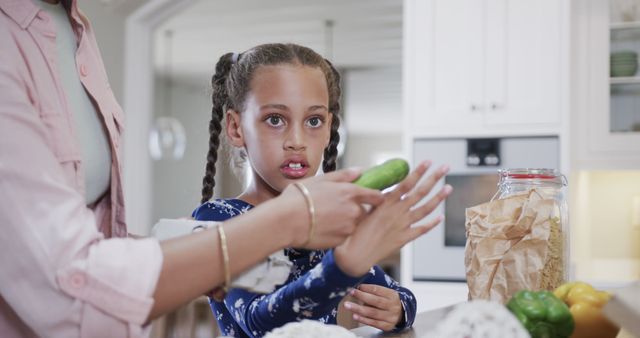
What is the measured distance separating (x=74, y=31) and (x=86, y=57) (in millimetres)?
48

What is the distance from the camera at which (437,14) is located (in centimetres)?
320

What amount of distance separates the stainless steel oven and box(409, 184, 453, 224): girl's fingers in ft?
7.51

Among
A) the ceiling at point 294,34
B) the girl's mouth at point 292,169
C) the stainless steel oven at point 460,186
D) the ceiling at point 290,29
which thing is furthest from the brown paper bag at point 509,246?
the ceiling at point 290,29

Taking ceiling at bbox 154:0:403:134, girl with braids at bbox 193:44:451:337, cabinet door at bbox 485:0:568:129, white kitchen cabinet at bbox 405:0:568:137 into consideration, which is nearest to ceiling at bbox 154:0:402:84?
ceiling at bbox 154:0:403:134

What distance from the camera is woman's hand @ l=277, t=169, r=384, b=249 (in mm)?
774

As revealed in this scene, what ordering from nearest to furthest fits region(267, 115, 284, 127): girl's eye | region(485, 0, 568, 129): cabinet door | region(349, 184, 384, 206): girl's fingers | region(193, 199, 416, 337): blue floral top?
region(349, 184, 384, 206): girl's fingers < region(193, 199, 416, 337): blue floral top < region(267, 115, 284, 127): girl's eye < region(485, 0, 568, 129): cabinet door

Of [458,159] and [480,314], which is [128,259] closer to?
[480,314]

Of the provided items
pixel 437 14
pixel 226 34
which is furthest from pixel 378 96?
pixel 437 14

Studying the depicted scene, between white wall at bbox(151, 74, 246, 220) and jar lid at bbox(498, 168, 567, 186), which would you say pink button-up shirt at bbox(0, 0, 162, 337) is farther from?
white wall at bbox(151, 74, 246, 220)

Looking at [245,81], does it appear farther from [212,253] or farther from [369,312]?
[212,253]

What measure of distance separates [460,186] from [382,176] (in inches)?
91.7

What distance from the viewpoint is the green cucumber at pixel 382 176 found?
0.84 m

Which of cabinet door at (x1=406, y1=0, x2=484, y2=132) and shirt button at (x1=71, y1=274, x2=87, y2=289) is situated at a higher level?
cabinet door at (x1=406, y1=0, x2=484, y2=132)

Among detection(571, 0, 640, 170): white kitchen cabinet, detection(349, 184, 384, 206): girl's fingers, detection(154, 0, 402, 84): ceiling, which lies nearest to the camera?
detection(349, 184, 384, 206): girl's fingers
